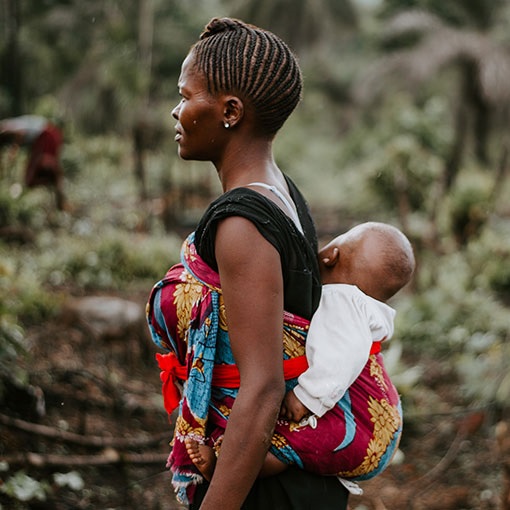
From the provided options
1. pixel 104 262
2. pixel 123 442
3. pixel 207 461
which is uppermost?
pixel 207 461

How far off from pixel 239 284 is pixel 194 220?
1016 centimetres

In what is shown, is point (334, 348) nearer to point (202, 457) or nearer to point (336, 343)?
point (336, 343)

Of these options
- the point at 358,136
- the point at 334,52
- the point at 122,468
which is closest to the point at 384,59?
the point at 358,136

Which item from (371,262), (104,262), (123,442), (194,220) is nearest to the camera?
(371,262)

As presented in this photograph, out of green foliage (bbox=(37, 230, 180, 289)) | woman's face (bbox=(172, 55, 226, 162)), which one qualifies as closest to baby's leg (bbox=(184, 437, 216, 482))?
woman's face (bbox=(172, 55, 226, 162))

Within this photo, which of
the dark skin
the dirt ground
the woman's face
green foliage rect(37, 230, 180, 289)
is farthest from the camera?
green foliage rect(37, 230, 180, 289)

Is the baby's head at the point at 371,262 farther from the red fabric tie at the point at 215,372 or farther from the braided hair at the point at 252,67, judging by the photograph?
the braided hair at the point at 252,67

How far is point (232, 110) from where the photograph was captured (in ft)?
4.19

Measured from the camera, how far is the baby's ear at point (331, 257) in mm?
1458

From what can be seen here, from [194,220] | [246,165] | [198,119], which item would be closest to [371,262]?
[246,165]

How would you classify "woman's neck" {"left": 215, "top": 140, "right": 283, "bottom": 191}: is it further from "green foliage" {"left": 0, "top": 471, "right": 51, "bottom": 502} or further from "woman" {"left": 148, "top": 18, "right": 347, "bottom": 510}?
"green foliage" {"left": 0, "top": 471, "right": 51, "bottom": 502}

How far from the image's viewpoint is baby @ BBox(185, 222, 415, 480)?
1.31 meters

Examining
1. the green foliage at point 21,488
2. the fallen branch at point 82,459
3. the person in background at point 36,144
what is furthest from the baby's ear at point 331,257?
the person in background at point 36,144

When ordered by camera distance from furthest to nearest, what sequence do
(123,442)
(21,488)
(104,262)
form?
1. (104,262)
2. (123,442)
3. (21,488)
